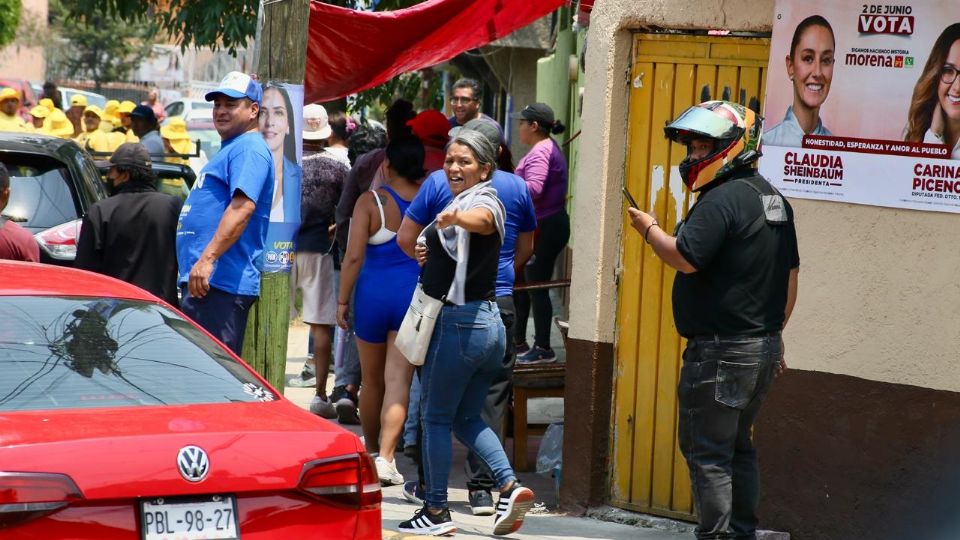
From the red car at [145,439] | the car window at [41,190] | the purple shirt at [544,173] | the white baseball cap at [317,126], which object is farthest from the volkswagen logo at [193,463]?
the white baseball cap at [317,126]

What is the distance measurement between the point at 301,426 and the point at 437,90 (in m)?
16.1

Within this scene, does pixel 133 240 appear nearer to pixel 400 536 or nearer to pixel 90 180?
pixel 400 536

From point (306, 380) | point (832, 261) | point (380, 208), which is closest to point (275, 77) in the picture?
point (380, 208)

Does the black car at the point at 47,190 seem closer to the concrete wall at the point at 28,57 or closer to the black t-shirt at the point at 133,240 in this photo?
the black t-shirt at the point at 133,240

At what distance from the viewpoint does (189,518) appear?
4.08 metres

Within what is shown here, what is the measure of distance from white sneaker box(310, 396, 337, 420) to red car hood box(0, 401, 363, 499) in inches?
194

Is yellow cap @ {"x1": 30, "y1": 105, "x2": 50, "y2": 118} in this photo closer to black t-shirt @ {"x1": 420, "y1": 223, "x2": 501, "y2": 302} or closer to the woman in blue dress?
the woman in blue dress

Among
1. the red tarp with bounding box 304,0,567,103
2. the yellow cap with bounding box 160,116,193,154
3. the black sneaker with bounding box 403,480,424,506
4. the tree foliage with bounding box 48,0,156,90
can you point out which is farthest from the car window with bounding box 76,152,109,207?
the tree foliage with bounding box 48,0,156,90

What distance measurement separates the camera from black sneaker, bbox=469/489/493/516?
7.09 meters

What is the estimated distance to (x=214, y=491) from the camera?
13.5 ft

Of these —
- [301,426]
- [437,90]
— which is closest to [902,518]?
[301,426]

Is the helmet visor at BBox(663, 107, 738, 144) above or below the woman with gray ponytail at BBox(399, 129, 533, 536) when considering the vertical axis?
above

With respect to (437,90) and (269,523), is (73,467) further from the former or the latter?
(437,90)

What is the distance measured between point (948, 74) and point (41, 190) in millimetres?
6011
